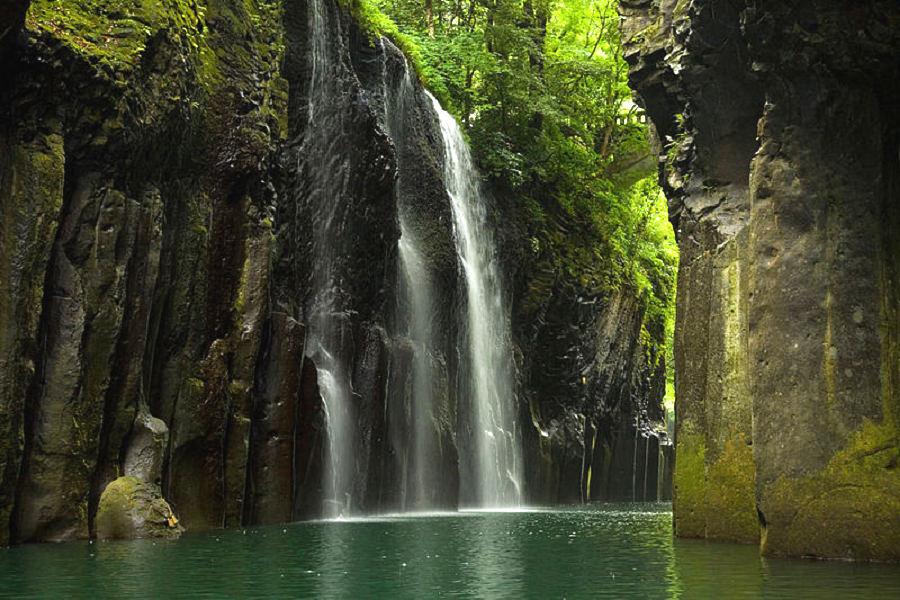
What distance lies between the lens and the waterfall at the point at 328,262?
2045 cm

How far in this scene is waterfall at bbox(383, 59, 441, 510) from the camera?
2417 centimetres

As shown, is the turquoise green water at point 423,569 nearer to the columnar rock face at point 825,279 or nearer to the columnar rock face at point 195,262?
the columnar rock face at point 825,279

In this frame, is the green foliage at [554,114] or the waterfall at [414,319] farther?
the green foliage at [554,114]

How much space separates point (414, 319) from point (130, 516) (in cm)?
1204

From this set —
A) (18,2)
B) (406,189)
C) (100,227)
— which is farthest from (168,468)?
(406,189)

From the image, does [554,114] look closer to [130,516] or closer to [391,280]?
[391,280]

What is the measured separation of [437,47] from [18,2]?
1999 cm

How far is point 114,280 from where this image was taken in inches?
550

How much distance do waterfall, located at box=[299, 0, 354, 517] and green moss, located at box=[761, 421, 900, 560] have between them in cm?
1134

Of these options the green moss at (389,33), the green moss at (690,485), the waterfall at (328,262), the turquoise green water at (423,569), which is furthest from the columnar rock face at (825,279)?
the green moss at (389,33)

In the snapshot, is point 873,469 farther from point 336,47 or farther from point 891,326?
point 336,47

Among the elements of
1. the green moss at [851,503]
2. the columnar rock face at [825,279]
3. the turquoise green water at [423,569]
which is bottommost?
the turquoise green water at [423,569]

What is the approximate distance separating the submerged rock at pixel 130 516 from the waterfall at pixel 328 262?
21.1 feet

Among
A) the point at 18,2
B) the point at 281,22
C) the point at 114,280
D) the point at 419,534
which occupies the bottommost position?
the point at 419,534
